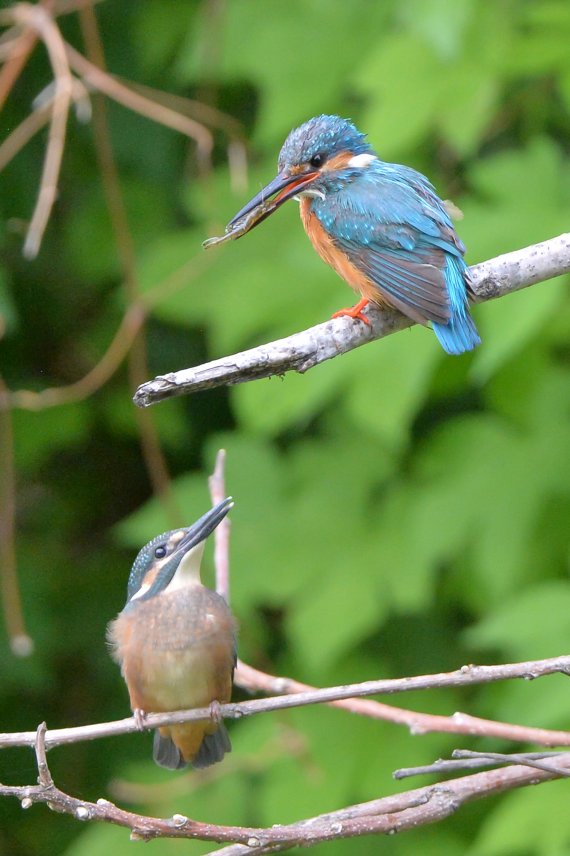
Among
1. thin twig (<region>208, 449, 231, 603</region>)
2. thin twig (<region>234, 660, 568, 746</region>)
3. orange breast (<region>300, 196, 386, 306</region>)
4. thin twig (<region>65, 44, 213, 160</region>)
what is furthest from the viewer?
thin twig (<region>65, 44, 213, 160</region>)

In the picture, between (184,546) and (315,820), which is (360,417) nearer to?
(184,546)

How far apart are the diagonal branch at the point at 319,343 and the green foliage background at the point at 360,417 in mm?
614

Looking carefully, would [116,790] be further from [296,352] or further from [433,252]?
[296,352]

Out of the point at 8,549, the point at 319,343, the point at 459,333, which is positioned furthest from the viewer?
the point at 8,549

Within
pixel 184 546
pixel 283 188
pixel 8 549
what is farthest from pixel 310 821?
pixel 8 549

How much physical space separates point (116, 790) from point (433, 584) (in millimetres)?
1237

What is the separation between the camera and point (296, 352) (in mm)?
1794

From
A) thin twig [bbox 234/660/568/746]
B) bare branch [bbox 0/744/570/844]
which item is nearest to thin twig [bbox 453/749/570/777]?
bare branch [bbox 0/744/570/844]

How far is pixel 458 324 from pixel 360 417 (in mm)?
646

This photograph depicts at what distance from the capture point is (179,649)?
2672mm

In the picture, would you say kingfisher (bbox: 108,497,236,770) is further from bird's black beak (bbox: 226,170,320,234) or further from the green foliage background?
bird's black beak (bbox: 226,170,320,234)

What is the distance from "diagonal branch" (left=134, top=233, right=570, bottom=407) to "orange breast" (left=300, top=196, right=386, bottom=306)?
0.53ft

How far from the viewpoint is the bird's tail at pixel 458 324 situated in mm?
2443

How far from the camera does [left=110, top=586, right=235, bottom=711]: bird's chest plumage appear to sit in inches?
104
